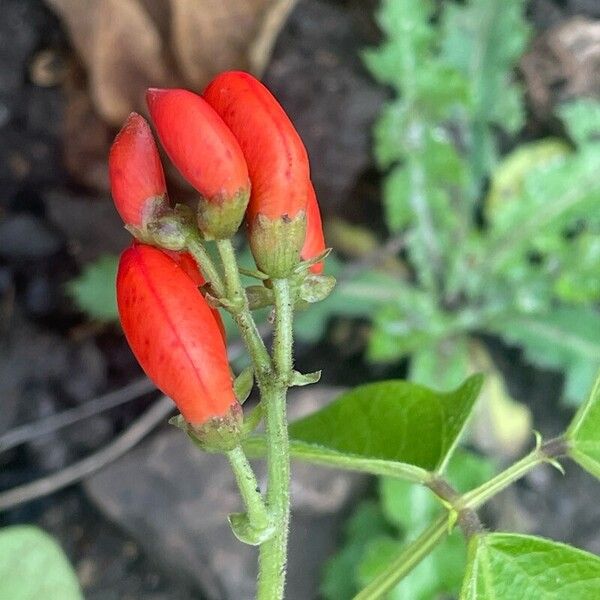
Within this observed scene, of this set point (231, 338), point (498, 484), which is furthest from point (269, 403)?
point (231, 338)

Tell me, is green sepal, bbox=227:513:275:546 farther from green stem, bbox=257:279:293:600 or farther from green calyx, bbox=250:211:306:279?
green calyx, bbox=250:211:306:279

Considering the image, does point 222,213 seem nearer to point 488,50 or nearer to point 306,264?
point 306,264

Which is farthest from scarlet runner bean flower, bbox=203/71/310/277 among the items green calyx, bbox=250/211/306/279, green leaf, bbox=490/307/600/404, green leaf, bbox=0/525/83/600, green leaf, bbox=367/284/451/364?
green leaf, bbox=490/307/600/404

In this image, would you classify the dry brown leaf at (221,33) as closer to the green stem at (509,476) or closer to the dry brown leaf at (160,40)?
the dry brown leaf at (160,40)

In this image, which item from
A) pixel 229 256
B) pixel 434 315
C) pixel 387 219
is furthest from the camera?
pixel 387 219

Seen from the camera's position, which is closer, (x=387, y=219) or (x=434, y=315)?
(x=434, y=315)

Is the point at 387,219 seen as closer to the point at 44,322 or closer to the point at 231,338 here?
the point at 231,338

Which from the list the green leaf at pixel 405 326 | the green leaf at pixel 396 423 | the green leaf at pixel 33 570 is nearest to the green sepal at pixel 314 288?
the green leaf at pixel 396 423
